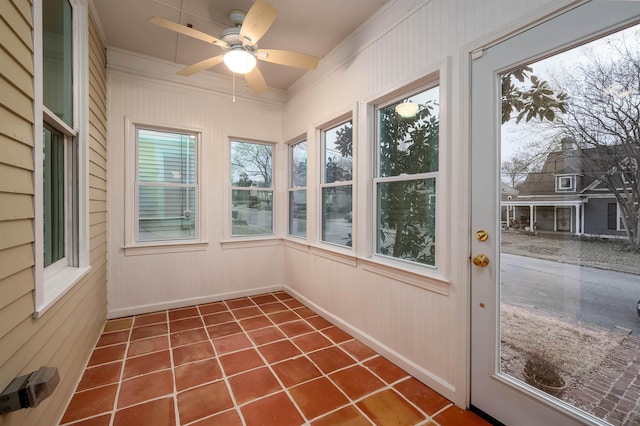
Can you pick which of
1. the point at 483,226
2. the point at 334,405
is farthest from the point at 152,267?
the point at 483,226

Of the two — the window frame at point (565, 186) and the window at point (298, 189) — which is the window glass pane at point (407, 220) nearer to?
the window frame at point (565, 186)

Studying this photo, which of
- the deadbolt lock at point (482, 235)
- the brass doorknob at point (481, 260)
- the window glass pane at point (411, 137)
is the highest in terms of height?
the window glass pane at point (411, 137)

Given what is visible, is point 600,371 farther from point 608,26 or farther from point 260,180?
point 260,180

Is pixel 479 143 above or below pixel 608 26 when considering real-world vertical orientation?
below

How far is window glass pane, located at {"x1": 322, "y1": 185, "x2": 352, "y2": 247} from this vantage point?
120 inches

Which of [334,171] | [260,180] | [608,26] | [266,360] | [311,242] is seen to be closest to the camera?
[608,26]

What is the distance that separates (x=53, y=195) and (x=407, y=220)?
250 centimetres

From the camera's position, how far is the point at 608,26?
1.27 m

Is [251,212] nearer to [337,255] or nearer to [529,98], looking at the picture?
[337,255]

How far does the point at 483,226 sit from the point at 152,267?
11.5 ft

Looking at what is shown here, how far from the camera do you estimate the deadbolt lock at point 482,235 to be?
172 centimetres

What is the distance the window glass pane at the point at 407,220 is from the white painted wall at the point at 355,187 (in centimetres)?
14

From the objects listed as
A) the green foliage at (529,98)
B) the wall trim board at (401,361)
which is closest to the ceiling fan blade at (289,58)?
the green foliage at (529,98)

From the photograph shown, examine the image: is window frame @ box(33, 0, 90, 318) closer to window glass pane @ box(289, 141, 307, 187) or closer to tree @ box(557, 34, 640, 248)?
window glass pane @ box(289, 141, 307, 187)
